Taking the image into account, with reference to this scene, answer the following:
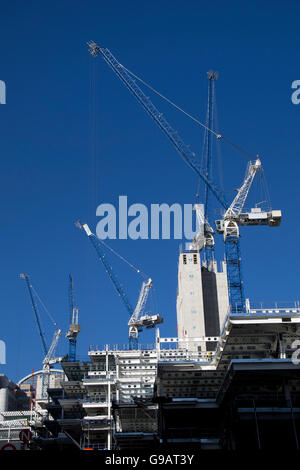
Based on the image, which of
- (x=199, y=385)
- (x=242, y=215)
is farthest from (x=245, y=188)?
(x=199, y=385)

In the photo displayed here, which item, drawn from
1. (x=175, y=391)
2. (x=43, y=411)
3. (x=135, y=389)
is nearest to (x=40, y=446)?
(x=43, y=411)

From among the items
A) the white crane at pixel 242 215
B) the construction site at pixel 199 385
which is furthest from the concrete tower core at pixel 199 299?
the white crane at pixel 242 215

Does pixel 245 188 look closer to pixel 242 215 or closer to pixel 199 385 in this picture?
pixel 242 215

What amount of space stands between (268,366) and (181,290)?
123211mm

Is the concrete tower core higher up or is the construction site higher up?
the concrete tower core

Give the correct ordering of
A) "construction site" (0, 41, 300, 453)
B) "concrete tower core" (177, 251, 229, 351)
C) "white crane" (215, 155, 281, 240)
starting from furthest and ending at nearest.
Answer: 1. "concrete tower core" (177, 251, 229, 351)
2. "white crane" (215, 155, 281, 240)
3. "construction site" (0, 41, 300, 453)

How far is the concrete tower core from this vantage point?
185000mm

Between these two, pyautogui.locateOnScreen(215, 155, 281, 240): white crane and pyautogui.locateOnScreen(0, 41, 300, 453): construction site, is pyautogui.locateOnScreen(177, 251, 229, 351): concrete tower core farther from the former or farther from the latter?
pyautogui.locateOnScreen(215, 155, 281, 240): white crane

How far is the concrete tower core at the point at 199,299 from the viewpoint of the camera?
185 metres

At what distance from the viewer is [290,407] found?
69375mm

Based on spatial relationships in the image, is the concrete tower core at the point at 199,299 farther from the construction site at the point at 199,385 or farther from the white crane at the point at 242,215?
the white crane at the point at 242,215


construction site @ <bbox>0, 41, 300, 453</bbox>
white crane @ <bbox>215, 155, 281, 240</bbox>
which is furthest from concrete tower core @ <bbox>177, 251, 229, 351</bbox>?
white crane @ <bbox>215, 155, 281, 240</bbox>
